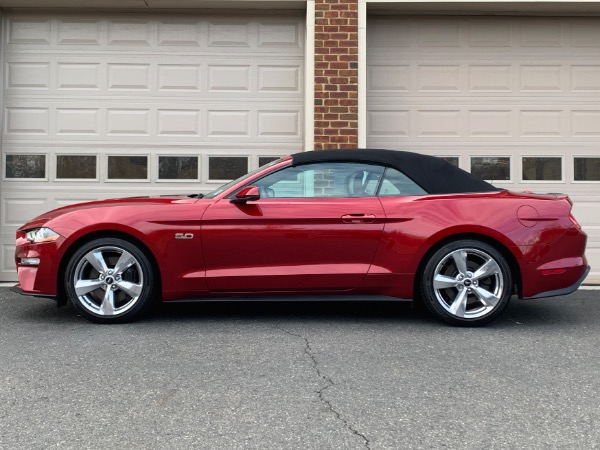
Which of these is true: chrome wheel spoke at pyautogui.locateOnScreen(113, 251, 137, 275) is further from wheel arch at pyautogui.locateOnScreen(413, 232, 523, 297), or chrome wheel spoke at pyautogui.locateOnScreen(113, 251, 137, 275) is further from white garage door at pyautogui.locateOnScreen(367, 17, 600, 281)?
white garage door at pyautogui.locateOnScreen(367, 17, 600, 281)

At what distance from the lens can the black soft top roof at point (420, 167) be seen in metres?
5.15

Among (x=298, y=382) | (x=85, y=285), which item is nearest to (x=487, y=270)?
(x=298, y=382)

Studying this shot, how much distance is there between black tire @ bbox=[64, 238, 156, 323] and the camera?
495cm

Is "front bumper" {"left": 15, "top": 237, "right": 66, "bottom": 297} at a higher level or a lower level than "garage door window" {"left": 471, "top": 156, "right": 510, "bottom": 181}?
lower

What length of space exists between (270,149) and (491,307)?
13.1ft

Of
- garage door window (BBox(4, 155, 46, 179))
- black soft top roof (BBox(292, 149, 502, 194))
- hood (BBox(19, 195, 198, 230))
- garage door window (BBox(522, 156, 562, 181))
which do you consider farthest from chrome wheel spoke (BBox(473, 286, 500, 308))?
garage door window (BBox(4, 155, 46, 179))

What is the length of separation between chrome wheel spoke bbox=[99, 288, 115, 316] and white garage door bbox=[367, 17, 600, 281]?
14.1ft

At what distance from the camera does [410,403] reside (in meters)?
3.14

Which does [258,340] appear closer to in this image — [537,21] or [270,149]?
[270,149]

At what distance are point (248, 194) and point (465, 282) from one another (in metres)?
1.83

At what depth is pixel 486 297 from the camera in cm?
493

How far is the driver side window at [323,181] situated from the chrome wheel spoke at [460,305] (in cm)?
105

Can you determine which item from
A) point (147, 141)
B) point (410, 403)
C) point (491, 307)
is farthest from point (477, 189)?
point (147, 141)

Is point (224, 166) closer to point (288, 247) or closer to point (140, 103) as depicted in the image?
point (140, 103)
